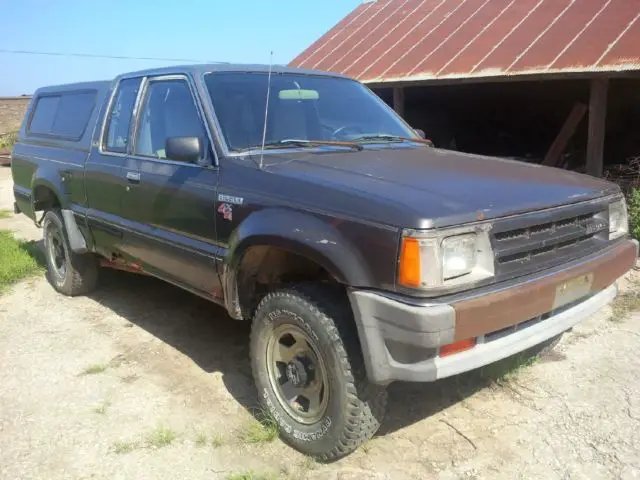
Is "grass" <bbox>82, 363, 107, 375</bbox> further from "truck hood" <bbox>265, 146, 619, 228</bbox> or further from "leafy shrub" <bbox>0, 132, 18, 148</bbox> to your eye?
"leafy shrub" <bbox>0, 132, 18, 148</bbox>

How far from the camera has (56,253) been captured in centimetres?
578

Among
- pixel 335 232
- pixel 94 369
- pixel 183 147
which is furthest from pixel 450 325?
pixel 94 369

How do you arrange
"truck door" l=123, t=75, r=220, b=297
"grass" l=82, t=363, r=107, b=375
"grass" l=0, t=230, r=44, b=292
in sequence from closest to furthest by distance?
"truck door" l=123, t=75, r=220, b=297, "grass" l=82, t=363, r=107, b=375, "grass" l=0, t=230, r=44, b=292

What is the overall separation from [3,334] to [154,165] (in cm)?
213

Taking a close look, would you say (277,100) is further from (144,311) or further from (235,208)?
(144,311)

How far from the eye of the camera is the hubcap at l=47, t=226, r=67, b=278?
560cm

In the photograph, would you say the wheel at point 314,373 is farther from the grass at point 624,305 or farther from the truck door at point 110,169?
the grass at point 624,305

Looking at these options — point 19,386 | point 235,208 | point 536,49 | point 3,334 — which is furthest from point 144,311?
point 536,49

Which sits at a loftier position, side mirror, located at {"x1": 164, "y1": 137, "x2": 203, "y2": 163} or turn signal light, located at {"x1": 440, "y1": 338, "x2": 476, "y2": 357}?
side mirror, located at {"x1": 164, "y1": 137, "x2": 203, "y2": 163}

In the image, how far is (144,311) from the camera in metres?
5.22

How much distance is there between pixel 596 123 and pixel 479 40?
2371mm

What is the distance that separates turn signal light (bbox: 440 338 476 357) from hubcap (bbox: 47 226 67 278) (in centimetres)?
420

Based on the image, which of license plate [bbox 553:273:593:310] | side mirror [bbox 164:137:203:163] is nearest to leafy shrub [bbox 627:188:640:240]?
license plate [bbox 553:273:593:310]

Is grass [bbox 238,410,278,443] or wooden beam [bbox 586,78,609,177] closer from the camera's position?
grass [bbox 238,410,278,443]
